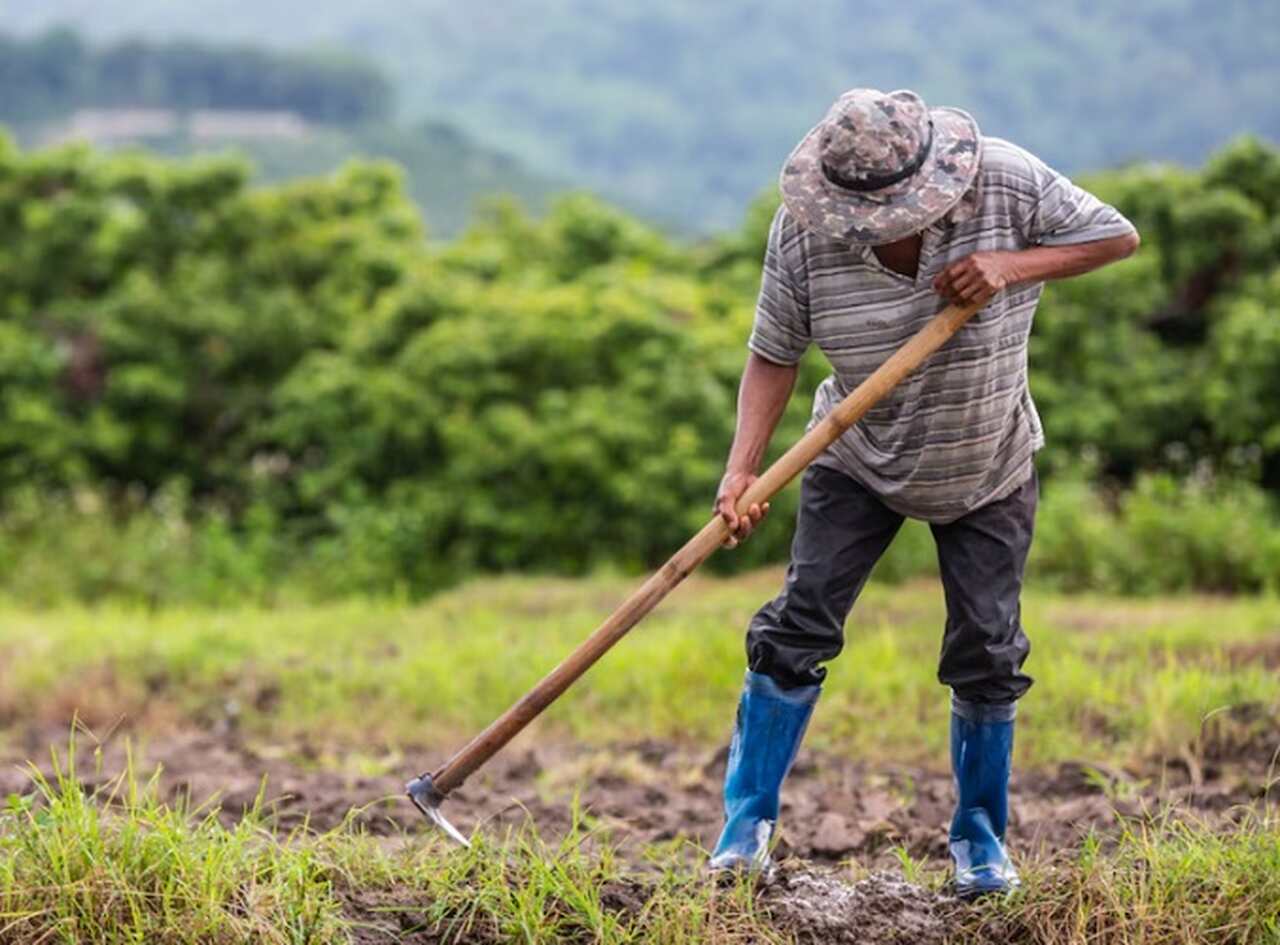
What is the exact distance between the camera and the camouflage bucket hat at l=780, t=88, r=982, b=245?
3.48 m

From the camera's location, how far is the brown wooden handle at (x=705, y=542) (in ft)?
11.8

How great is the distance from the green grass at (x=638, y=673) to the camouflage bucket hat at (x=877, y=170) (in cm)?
298

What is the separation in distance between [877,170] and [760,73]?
70.5 metres

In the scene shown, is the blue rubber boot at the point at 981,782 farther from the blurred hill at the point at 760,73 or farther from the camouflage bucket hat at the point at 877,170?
the blurred hill at the point at 760,73

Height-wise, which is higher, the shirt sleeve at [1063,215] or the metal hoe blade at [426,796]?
the shirt sleeve at [1063,215]

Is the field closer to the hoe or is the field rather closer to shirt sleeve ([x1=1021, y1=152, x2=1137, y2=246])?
the hoe

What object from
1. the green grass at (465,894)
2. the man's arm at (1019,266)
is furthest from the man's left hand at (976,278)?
the green grass at (465,894)

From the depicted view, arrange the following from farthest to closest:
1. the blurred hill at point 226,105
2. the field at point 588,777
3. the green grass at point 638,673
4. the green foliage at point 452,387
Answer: the blurred hill at point 226,105 < the green foliage at point 452,387 < the green grass at point 638,673 < the field at point 588,777

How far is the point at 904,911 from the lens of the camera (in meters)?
3.75

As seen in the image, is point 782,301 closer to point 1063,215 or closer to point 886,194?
point 886,194

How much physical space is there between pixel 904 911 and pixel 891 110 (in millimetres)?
1703

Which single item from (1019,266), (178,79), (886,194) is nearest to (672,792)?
(1019,266)

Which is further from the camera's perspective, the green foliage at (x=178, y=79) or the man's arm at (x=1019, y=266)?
the green foliage at (x=178, y=79)

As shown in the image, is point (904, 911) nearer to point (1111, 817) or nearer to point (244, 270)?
point (1111, 817)
